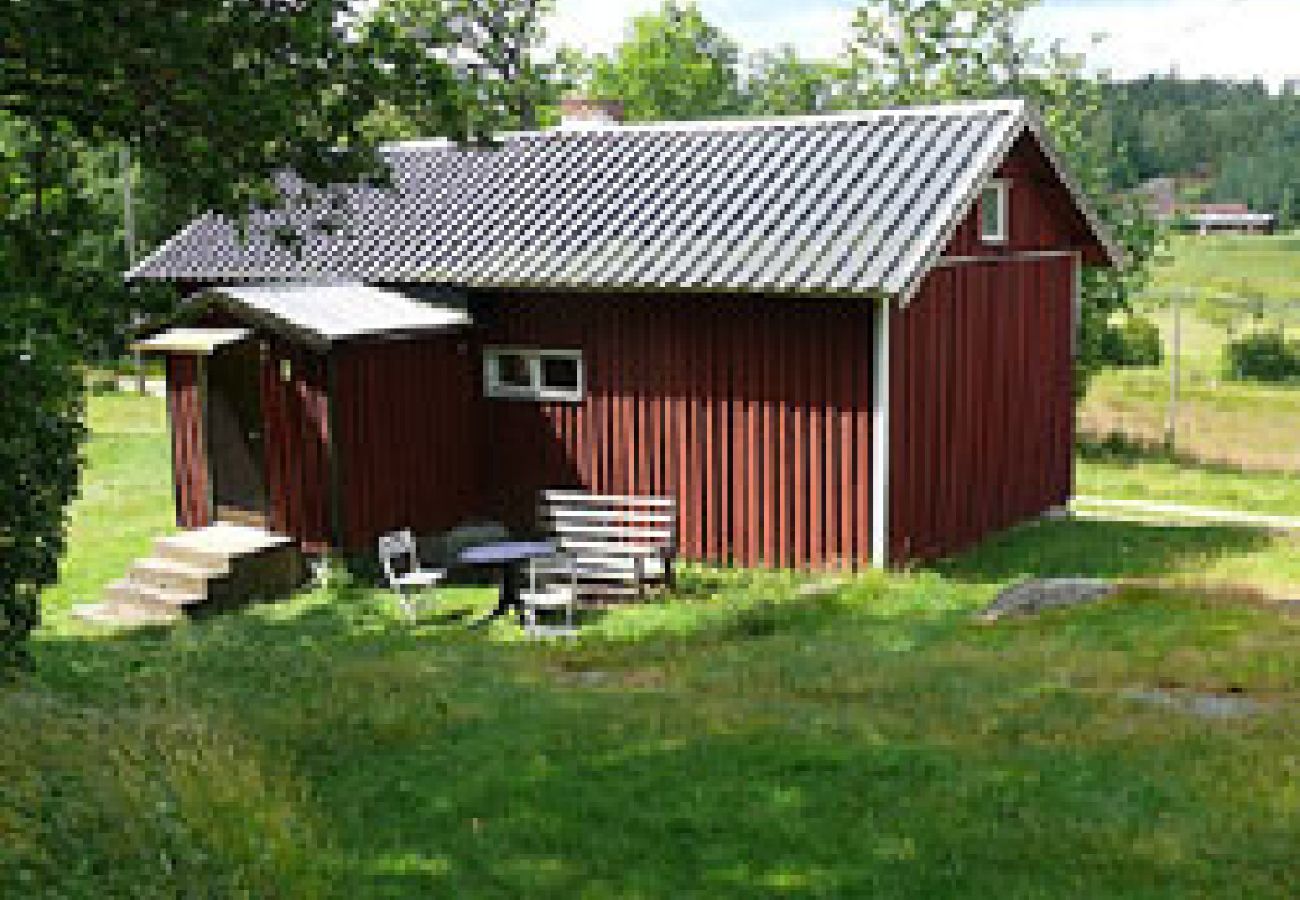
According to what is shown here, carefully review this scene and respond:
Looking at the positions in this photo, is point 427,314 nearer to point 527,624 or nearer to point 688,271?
point 688,271

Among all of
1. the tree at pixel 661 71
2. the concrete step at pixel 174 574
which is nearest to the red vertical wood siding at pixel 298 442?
the concrete step at pixel 174 574

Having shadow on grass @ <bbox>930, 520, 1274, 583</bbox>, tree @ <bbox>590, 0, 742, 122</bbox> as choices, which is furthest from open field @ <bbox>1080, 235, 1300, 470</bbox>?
tree @ <bbox>590, 0, 742, 122</bbox>

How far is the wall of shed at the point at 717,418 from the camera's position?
1484 cm

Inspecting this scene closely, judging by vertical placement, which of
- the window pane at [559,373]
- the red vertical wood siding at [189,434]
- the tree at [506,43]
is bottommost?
the red vertical wood siding at [189,434]

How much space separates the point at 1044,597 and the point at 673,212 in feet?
22.1

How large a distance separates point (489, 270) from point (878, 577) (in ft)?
19.8

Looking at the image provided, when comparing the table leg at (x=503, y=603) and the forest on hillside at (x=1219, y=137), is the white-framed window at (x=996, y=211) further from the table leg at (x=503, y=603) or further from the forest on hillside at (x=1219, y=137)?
the forest on hillside at (x=1219, y=137)

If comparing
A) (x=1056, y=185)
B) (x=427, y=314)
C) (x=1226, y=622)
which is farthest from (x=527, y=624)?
(x=1056, y=185)

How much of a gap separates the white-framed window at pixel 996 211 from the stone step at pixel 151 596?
1021 centimetres

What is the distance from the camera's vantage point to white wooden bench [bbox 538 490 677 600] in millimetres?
14719

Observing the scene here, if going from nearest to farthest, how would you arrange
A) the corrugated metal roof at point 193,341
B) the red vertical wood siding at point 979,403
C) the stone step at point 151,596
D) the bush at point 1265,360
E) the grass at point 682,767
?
the grass at point 682,767
the stone step at point 151,596
the red vertical wood siding at point 979,403
the corrugated metal roof at point 193,341
the bush at point 1265,360

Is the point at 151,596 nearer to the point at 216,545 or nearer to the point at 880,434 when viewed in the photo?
the point at 216,545

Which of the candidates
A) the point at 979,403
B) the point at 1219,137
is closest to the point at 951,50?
the point at 979,403

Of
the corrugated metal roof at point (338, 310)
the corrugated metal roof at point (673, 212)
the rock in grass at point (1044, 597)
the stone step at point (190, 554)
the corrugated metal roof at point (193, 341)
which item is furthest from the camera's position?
the corrugated metal roof at point (193, 341)
